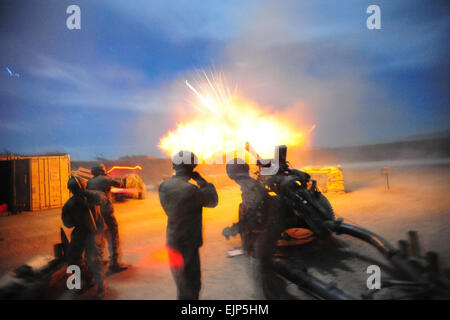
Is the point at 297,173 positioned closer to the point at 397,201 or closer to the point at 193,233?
the point at 193,233

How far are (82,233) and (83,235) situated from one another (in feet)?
0.15

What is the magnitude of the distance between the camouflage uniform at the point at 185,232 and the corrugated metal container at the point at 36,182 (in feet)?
46.1

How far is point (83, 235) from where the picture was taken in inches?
185

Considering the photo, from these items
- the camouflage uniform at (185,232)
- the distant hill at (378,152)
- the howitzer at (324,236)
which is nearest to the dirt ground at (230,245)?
the howitzer at (324,236)

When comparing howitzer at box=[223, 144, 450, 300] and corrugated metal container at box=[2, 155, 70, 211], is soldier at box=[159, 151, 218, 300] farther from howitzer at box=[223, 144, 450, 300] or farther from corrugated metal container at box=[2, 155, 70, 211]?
corrugated metal container at box=[2, 155, 70, 211]

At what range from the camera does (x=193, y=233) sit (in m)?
3.78

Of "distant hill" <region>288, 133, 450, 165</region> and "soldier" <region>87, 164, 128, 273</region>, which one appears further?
"distant hill" <region>288, 133, 450, 165</region>

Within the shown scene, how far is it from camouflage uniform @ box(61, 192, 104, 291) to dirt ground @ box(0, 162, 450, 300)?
59 centimetres

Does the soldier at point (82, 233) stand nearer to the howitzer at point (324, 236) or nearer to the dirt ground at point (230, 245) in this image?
the dirt ground at point (230, 245)

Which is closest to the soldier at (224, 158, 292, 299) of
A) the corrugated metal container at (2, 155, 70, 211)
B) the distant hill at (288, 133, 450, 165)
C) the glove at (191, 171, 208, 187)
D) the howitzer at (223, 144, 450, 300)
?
the howitzer at (223, 144, 450, 300)

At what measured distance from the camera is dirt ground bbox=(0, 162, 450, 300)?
481 centimetres

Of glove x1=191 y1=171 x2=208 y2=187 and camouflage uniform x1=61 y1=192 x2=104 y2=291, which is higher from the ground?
glove x1=191 y1=171 x2=208 y2=187

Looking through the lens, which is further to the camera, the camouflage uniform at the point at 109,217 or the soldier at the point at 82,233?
the camouflage uniform at the point at 109,217

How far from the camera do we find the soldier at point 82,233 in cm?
464
